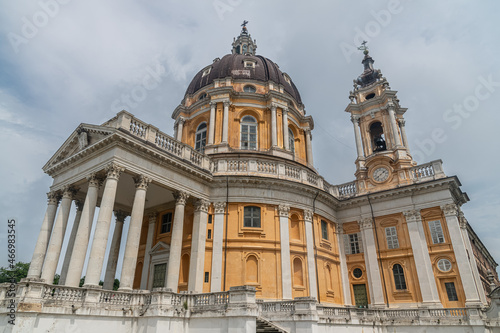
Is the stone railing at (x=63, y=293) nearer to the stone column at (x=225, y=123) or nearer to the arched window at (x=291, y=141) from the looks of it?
the stone column at (x=225, y=123)

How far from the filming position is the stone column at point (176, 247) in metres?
15.7

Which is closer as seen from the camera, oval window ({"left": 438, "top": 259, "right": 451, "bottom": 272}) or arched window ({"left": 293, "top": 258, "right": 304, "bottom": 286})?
arched window ({"left": 293, "top": 258, "right": 304, "bottom": 286})

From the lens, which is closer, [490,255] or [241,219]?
[241,219]

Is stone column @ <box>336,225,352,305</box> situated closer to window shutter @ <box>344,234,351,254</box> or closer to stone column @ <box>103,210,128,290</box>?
window shutter @ <box>344,234,351,254</box>

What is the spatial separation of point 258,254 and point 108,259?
1009 cm

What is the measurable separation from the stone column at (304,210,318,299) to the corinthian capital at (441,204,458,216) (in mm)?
8485

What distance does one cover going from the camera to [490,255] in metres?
47.1

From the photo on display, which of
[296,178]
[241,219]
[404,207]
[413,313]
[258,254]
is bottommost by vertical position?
[413,313]

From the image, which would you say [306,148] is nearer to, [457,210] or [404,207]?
[404,207]

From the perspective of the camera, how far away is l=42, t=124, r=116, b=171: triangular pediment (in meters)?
15.9

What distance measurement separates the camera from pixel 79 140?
1711cm

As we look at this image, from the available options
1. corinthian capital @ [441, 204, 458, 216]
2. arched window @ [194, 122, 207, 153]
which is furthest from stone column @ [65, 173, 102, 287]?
corinthian capital @ [441, 204, 458, 216]

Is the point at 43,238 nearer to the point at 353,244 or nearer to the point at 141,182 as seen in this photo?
the point at 141,182

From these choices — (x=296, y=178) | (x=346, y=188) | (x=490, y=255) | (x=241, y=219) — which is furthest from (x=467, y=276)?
(x=490, y=255)
